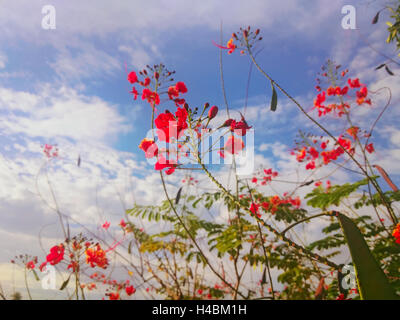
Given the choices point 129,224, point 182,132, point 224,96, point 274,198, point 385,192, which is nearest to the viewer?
point 182,132

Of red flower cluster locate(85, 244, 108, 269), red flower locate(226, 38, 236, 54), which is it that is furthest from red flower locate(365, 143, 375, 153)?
red flower cluster locate(85, 244, 108, 269)

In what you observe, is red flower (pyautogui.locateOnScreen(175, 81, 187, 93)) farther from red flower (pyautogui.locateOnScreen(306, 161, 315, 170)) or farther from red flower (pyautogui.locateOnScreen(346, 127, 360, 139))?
red flower (pyautogui.locateOnScreen(306, 161, 315, 170))

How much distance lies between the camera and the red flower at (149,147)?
Answer: 1.15 m

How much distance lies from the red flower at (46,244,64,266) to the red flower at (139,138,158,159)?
1.74m

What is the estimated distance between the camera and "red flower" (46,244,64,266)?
91.6 inches

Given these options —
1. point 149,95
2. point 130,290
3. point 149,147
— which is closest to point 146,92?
point 149,95

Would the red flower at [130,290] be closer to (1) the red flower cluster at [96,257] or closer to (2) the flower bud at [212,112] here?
(1) the red flower cluster at [96,257]

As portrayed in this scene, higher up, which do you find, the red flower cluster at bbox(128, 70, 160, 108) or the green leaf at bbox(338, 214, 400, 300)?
the red flower cluster at bbox(128, 70, 160, 108)

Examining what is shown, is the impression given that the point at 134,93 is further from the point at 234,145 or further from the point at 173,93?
the point at 234,145

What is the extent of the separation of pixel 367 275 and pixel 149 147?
879 mm
